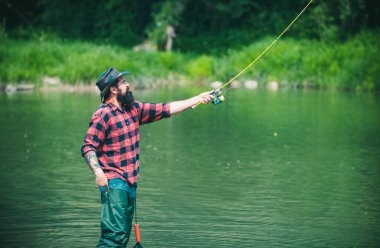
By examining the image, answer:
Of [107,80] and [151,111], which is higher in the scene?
[107,80]

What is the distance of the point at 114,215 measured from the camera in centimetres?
633

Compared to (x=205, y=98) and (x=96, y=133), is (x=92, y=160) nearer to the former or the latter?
(x=96, y=133)

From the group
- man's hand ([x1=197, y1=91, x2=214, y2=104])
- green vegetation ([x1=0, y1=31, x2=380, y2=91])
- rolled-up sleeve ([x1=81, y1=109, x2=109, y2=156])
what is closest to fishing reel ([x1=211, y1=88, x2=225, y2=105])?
man's hand ([x1=197, y1=91, x2=214, y2=104])

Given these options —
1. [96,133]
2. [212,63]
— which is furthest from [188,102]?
[212,63]

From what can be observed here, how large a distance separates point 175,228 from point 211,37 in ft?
125

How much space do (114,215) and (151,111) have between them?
36.0 inches

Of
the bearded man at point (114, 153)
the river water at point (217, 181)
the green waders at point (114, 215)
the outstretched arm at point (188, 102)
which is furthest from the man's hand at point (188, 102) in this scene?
the river water at point (217, 181)

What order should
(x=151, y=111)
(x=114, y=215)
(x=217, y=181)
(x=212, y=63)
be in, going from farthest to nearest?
(x=212, y=63), (x=217, y=181), (x=151, y=111), (x=114, y=215)

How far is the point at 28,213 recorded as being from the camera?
31.0 ft

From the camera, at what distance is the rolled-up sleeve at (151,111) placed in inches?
264

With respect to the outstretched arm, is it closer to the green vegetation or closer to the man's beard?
the man's beard

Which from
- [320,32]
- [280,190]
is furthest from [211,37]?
[280,190]

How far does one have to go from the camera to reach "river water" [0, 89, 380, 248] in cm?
852

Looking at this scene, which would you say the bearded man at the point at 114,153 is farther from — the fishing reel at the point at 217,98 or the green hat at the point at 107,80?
the fishing reel at the point at 217,98
